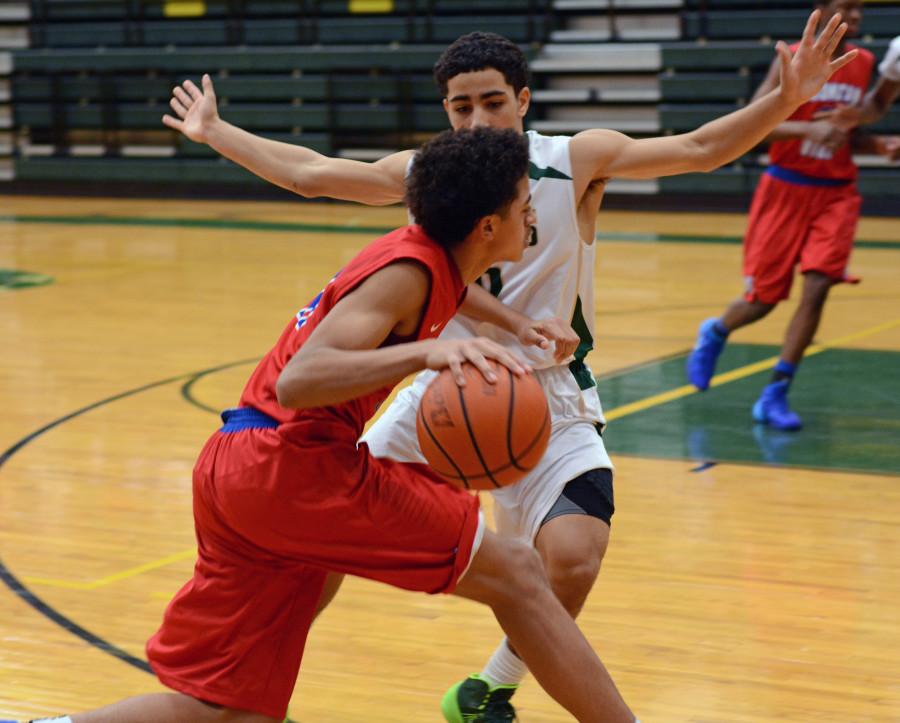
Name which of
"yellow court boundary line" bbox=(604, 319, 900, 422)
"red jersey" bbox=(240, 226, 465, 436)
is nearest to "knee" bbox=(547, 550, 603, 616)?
"red jersey" bbox=(240, 226, 465, 436)

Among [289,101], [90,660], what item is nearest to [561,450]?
[90,660]

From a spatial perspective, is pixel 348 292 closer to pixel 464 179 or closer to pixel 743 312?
pixel 464 179

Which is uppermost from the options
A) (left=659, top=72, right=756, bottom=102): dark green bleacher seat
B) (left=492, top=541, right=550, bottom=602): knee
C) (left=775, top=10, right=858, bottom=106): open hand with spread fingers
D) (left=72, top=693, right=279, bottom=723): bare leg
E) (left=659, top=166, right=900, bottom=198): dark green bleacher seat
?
(left=775, top=10, right=858, bottom=106): open hand with spread fingers

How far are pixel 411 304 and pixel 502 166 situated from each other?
0.99ft

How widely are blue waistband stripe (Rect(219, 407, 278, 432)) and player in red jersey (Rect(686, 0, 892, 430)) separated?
13.1 feet

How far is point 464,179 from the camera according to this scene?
8.72 feet

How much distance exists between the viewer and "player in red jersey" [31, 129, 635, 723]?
2.68 metres

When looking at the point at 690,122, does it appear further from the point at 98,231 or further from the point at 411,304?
the point at 411,304

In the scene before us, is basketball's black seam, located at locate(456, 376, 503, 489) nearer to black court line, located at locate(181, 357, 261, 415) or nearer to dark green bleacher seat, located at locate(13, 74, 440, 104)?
black court line, located at locate(181, 357, 261, 415)

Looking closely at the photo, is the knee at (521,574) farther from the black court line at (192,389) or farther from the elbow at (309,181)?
the black court line at (192,389)

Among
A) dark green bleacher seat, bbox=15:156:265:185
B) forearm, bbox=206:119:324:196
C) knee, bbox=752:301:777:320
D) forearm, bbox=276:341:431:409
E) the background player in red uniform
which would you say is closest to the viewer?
forearm, bbox=276:341:431:409

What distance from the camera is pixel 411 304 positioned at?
2.62 metres

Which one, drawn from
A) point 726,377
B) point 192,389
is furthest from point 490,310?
point 726,377

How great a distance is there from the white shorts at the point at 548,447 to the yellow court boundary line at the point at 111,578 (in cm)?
140
